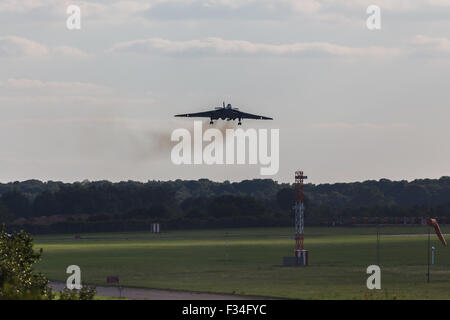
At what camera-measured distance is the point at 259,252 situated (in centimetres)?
13038

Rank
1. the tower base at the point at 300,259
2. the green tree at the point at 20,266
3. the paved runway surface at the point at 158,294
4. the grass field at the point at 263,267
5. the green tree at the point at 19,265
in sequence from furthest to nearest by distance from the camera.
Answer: the tower base at the point at 300,259 < the grass field at the point at 263,267 < the paved runway surface at the point at 158,294 < the green tree at the point at 19,265 < the green tree at the point at 20,266

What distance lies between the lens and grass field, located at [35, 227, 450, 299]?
75.1 metres

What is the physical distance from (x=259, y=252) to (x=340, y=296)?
204 feet

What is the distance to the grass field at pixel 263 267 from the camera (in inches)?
2955

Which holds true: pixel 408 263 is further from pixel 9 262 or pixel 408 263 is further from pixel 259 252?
pixel 9 262

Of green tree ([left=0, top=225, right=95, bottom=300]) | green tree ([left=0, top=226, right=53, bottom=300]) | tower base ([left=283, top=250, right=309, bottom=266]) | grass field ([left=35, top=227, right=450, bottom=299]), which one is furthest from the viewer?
tower base ([left=283, top=250, right=309, bottom=266])

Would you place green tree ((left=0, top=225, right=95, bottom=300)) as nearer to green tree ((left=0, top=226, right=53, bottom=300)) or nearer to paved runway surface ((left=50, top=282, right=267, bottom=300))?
green tree ((left=0, top=226, right=53, bottom=300))

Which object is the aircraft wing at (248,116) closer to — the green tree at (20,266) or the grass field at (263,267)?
the grass field at (263,267)

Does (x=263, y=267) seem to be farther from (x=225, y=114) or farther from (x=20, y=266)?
(x=20, y=266)

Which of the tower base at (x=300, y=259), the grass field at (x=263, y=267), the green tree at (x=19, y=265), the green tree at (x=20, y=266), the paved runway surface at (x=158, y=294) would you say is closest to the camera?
the green tree at (x=20, y=266)

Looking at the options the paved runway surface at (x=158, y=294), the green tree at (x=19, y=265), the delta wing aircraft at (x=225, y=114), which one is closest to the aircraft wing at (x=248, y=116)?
the delta wing aircraft at (x=225, y=114)

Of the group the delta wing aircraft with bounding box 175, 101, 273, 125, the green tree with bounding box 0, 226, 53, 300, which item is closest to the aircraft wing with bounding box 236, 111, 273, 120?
the delta wing aircraft with bounding box 175, 101, 273, 125

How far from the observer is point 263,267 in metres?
101
